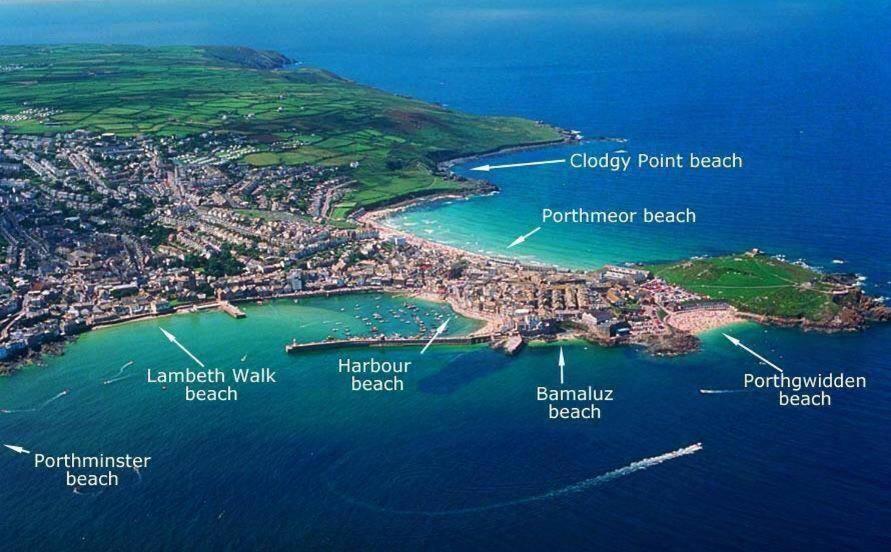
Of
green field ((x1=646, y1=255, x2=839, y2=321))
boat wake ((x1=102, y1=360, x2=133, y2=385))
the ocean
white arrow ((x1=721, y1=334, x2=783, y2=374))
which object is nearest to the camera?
the ocean

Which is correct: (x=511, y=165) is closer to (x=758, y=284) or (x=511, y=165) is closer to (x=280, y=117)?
(x=280, y=117)

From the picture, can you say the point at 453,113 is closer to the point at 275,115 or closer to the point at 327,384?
the point at 275,115

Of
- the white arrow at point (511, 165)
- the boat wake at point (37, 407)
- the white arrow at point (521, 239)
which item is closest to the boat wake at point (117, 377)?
the boat wake at point (37, 407)

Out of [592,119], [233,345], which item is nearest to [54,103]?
[592,119]

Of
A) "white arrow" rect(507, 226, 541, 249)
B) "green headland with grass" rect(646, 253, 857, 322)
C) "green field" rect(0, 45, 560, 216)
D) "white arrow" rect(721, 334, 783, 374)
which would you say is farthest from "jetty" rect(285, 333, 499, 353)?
"green field" rect(0, 45, 560, 216)

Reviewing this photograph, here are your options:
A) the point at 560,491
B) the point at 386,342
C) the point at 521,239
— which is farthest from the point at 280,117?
the point at 560,491

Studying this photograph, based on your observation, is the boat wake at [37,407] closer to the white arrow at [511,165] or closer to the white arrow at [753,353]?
the white arrow at [753,353]

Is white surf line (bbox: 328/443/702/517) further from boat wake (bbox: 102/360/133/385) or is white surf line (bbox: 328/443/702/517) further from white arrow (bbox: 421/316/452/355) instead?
boat wake (bbox: 102/360/133/385)
